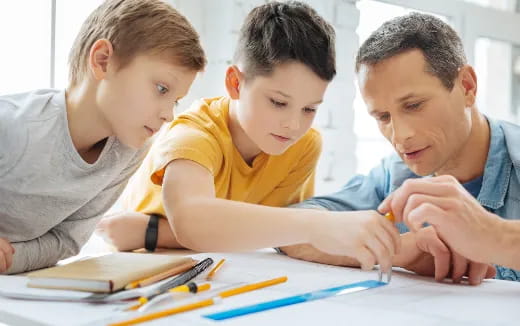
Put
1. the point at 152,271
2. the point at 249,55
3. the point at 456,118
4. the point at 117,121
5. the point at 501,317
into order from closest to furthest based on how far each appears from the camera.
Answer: the point at 501,317 < the point at 152,271 < the point at 117,121 < the point at 456,118 < the point at 249,55

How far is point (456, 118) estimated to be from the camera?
3.87 ft

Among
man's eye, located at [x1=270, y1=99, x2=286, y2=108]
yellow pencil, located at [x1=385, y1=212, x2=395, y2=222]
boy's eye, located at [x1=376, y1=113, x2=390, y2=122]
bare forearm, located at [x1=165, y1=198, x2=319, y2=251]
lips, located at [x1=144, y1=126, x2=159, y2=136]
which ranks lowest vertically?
bare forearm, located at [x1=165, y1=198, x2=319, y2=251]

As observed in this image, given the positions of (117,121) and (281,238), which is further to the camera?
(117,121)

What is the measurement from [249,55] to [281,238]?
0.49 metres

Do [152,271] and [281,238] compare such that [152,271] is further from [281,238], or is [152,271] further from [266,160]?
[266,160]

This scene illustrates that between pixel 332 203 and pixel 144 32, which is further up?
pixel 144 32

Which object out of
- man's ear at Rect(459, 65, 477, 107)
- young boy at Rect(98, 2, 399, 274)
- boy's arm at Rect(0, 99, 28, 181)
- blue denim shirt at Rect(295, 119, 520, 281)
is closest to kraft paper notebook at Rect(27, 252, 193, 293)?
young boy at Rect(98, 2, 399, 274)

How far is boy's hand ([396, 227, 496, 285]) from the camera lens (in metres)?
0.89

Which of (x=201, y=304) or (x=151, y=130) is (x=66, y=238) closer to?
(x=151, y=130)

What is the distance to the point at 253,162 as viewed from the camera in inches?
52.4

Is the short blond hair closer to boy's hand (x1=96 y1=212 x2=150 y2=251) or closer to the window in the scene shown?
boy's hand (x1=96 y1=212 x2=150 y2=251)

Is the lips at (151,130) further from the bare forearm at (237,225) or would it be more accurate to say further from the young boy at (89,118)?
the bare forearm at (237,225)

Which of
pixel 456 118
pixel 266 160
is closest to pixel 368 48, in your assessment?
pixel 456 118

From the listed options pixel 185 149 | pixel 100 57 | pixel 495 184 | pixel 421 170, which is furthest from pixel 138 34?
pixel 495 184
